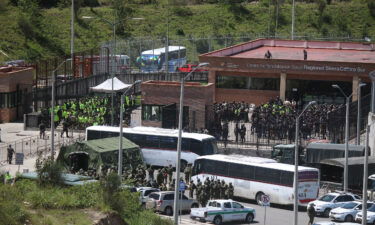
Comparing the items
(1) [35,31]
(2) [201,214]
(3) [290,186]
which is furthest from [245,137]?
(1) [35,31]

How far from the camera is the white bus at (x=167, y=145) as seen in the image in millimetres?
52031

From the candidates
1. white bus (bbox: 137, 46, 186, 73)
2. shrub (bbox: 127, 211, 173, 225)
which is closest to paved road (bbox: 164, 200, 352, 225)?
shrub (bbox: 127, 211, 173, 225)

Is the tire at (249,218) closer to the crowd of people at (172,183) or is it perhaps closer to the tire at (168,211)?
the crowd of people at (172,183)

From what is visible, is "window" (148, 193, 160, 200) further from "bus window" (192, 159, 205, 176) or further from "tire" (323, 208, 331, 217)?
"tire" (323, 208, 331, 217)

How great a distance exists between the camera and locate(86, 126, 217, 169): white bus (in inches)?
2048

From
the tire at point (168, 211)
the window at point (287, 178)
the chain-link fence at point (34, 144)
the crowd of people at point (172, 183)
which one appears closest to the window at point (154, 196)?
the tire at point (168, 211)

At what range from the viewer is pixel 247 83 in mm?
78000

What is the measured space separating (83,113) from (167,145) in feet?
38.0

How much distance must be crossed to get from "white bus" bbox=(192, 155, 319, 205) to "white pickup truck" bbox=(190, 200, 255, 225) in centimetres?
390

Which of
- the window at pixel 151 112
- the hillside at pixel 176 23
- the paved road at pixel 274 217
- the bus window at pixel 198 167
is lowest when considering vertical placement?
the paved road at pixel 274 217

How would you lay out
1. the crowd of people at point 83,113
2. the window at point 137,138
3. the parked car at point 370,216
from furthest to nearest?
1. the crowd of people at point 83,113
2. the window at point 137,138
3. the parked car at point 370,216

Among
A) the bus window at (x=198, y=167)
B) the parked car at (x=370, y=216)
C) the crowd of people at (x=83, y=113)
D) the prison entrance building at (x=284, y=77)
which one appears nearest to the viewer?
the parked car at (x=370, y=216)

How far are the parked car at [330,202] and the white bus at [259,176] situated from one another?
1091 millimetres

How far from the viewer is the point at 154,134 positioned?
5297cm
